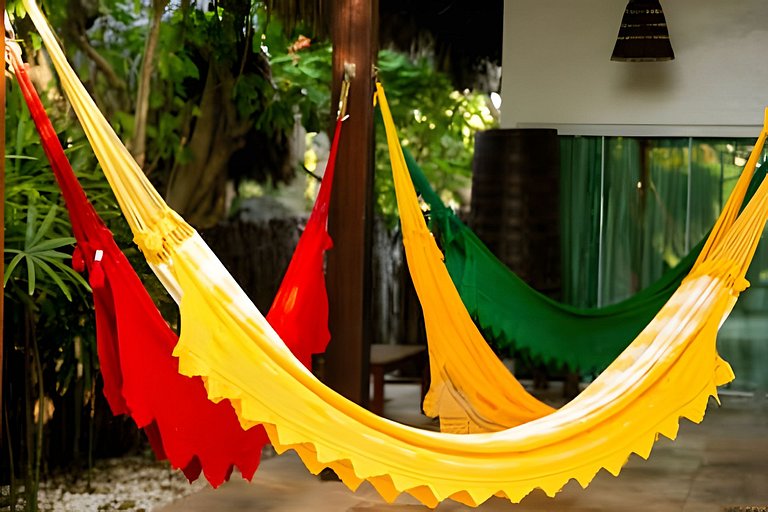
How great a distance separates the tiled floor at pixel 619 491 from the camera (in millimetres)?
3775

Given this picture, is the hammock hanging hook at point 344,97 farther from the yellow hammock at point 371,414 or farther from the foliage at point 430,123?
the foliage at point 430,123

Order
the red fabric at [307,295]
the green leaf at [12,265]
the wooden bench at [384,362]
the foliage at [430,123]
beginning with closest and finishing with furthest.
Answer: the green leaf at [12,265] → the red fabric at [307,295] → the wooden bench at [384,362] → the foliage at [430,123]

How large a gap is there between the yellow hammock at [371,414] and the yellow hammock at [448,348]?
82 centimetres

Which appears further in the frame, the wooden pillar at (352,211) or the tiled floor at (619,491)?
the wooden pillar at (352,211)

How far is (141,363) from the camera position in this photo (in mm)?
2896

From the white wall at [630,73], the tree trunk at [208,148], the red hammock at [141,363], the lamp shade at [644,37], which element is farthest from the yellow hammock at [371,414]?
the tree trunk at [208,148]

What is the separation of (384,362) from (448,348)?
173 centimetres

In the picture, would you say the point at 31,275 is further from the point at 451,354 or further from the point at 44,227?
the point at 451,354

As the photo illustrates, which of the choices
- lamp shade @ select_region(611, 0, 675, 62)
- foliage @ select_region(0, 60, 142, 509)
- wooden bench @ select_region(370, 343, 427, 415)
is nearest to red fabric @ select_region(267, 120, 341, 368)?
foliage @ select_region(0, 60, 142, 509)

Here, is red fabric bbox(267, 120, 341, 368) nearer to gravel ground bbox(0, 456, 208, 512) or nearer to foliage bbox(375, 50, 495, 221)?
gravel ground bbox(0, 456, 208, 512)

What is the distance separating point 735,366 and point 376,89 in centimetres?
287

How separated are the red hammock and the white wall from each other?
126 inches

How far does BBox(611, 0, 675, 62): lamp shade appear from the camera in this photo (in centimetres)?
541

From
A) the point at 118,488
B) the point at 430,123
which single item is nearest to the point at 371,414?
the point at 118,488
